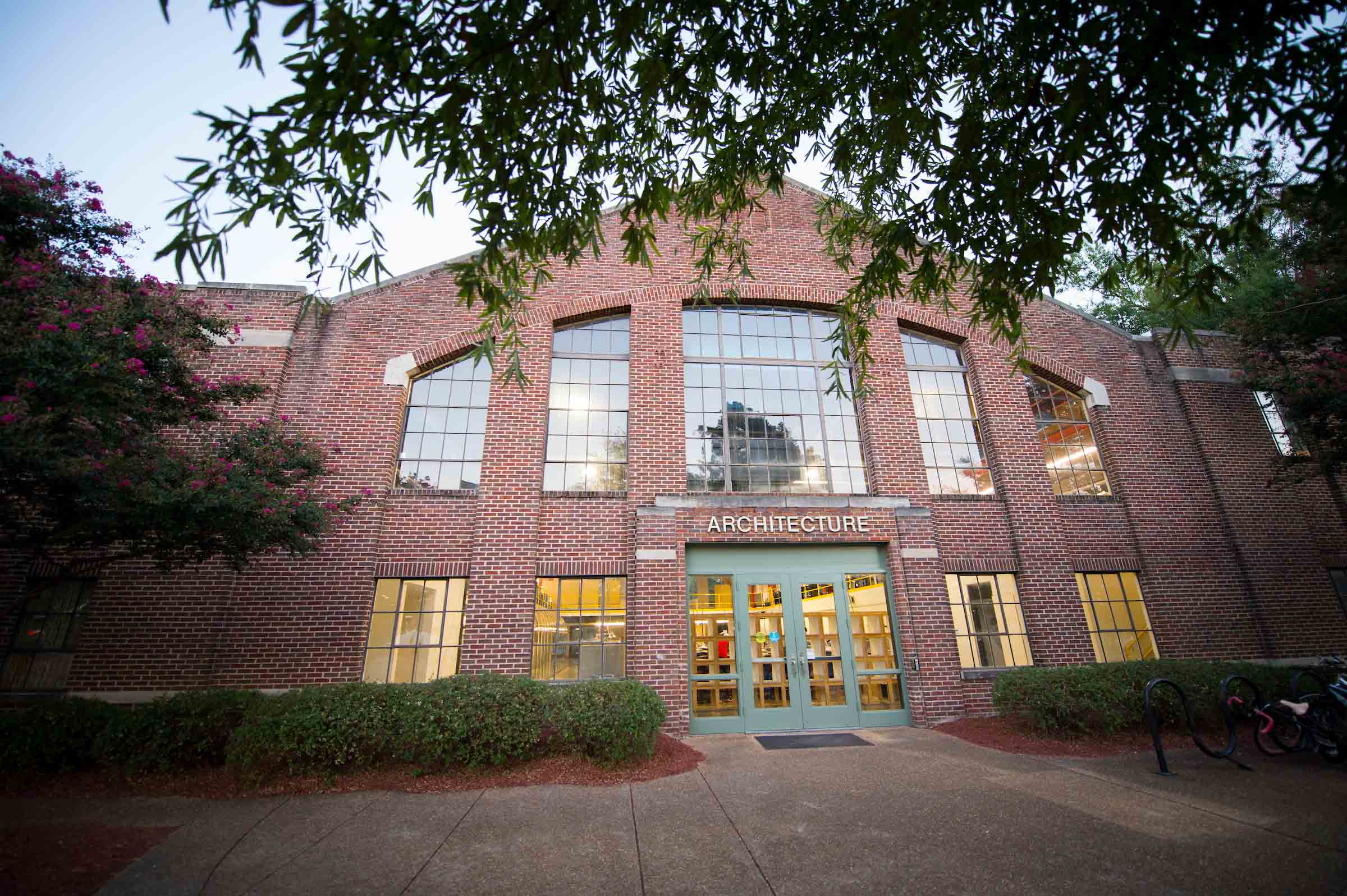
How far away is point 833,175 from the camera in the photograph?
578 cm

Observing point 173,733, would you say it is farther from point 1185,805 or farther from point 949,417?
point 949,417

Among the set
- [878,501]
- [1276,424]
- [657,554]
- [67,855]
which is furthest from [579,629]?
[1276,424]

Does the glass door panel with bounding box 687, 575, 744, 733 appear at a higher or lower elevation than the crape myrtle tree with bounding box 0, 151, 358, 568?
lower

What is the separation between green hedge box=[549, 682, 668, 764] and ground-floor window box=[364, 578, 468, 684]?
2.84 m

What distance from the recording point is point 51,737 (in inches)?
237

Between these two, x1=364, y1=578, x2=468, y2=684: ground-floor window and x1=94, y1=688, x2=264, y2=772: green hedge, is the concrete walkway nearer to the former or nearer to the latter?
x1=94, y1=688, x2=264, y2=772: green hedge

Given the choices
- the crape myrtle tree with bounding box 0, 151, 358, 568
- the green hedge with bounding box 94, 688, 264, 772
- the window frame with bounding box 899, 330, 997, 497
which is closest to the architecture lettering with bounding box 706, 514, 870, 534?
the window frame with bounding box 899, 330, 997, 497

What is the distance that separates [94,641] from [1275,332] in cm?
2011

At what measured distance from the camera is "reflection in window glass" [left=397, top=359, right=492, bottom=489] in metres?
9.79

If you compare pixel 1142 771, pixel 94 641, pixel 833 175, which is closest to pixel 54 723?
pixel 94 641

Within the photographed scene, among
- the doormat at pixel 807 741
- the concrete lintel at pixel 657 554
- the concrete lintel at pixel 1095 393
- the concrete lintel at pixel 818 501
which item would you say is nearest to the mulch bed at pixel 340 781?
the doormat at pixel 807 741

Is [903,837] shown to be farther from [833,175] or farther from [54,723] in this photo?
[54,723]

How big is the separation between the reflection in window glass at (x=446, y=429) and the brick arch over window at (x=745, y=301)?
39 centimetres

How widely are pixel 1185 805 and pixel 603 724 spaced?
18.0 feet
